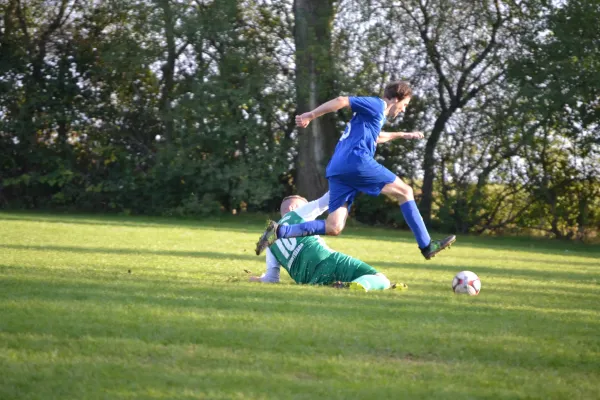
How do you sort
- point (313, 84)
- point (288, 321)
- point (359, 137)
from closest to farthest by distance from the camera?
point (288, 321), point (359, 137), point (313, 84)

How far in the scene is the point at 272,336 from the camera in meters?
4.82

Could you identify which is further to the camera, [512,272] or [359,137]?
[512,272]

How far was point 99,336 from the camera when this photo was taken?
183 inches

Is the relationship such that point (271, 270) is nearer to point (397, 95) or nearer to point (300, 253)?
point (300, 253)

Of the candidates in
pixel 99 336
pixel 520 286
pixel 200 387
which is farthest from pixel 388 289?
pixel 200 387

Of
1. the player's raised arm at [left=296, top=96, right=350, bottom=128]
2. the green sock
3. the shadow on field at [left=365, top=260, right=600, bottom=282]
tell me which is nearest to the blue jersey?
the player's raised arm at [left=296, top=96, right=350, bottom=128]

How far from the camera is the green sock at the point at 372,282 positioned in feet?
23.8

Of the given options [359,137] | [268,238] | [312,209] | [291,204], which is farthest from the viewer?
[291,204]

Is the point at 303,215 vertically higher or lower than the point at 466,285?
higher

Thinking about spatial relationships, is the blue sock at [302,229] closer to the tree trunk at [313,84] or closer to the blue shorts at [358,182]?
the blue shorts at [358,182]

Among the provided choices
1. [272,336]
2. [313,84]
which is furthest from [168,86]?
[272,336]

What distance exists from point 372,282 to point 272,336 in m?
2.66

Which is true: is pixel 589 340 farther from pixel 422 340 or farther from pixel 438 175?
pixel 438 175

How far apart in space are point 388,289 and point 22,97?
18.9m
